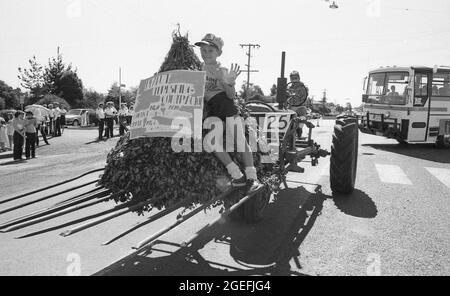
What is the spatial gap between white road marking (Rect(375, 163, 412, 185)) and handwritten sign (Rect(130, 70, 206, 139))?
541 centimetres

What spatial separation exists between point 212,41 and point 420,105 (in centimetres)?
1209

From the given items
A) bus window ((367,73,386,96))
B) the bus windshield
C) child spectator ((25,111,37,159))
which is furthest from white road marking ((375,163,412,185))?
child spectator ((25,111,37,159))

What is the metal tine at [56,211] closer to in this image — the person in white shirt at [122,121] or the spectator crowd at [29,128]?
the person in white shirt at [122,121]

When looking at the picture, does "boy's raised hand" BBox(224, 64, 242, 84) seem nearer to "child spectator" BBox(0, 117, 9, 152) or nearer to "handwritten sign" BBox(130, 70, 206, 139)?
"handwritten sign" BBox(130, 70, 206, 139)

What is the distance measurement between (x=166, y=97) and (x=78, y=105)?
160 ft

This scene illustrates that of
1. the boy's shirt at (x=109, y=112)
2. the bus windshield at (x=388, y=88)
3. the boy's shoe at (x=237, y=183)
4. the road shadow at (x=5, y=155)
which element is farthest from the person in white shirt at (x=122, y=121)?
the bus windshield at (x=388, y=88)

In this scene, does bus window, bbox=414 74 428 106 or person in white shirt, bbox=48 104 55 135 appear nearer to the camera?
bus window, bbox=414 74 428 106

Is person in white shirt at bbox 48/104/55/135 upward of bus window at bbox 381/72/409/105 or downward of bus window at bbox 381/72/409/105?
downward

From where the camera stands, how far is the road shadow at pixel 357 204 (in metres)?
5.33

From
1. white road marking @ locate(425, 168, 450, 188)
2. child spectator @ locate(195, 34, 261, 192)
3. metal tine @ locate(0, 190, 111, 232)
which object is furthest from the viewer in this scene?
white road marking @ locate(425, 168, 450, 188)

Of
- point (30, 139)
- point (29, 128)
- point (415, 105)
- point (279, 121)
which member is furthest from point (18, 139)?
point (415, 105)

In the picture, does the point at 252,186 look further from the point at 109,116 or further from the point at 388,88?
the point at 109,116

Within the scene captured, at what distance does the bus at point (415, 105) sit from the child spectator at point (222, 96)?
1158 cm

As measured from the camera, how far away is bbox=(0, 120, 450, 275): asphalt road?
3.51m
